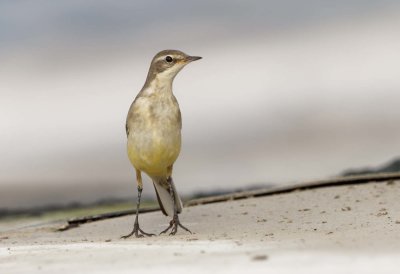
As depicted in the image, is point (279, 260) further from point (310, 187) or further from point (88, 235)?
point (310, 187)

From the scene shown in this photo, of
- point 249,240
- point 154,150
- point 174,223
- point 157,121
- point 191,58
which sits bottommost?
point 249,240

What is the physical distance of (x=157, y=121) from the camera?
10.5 meters

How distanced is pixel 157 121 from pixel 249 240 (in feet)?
6.03

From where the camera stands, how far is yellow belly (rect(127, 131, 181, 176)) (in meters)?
10.4

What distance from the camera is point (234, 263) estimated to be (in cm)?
728

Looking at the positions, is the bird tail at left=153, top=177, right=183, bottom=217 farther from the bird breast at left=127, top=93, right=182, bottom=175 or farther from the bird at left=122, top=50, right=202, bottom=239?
the bird breast at left=127, top=93, right=182, bottom=175

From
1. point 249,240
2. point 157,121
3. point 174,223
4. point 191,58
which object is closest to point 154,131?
point 157,121

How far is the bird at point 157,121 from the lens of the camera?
10.5 metres

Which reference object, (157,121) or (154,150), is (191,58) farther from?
(154,150)

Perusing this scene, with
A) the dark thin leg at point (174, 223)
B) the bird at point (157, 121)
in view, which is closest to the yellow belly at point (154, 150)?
the bird at point (157, 121)

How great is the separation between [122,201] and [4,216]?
199 cm

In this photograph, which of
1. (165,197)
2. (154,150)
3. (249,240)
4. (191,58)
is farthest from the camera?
(165,197)

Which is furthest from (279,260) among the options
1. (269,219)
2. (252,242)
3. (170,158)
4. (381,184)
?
(381,184)

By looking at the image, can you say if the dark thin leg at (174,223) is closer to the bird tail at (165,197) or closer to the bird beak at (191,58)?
the bird tail at (165,197)
